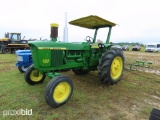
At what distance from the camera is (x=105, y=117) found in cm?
332

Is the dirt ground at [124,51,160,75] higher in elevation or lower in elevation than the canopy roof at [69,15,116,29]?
lower

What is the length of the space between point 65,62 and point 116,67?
5.88 feet

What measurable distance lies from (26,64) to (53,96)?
12.9 feet

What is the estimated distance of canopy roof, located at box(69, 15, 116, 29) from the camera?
4922 millimetres

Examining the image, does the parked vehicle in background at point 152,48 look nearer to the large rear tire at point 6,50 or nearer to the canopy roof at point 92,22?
the large rear tire at point 6,50

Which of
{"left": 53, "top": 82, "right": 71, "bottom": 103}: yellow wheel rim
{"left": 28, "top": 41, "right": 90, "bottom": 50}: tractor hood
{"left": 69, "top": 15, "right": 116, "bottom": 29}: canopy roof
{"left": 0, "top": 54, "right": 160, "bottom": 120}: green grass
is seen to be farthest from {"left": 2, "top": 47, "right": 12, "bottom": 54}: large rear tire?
{"left": 53, "top": 82, "right": 71, "bottom": 103}: yellow wheel rim

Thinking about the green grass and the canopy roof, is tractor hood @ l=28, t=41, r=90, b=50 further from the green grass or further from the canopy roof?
the green grass

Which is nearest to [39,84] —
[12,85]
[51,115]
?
[12,85]

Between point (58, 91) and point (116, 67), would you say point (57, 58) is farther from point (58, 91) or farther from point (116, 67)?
point (116, 67)

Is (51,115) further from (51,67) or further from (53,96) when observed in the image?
(51,67)

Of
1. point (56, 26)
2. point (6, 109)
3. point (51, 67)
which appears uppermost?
point (56, 26)

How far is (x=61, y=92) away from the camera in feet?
12.2

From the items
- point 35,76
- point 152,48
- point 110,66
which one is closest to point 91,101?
point 110,66

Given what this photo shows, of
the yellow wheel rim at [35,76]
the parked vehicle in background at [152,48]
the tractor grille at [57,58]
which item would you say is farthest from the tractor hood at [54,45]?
the parked vehicle in background at [152,48]
